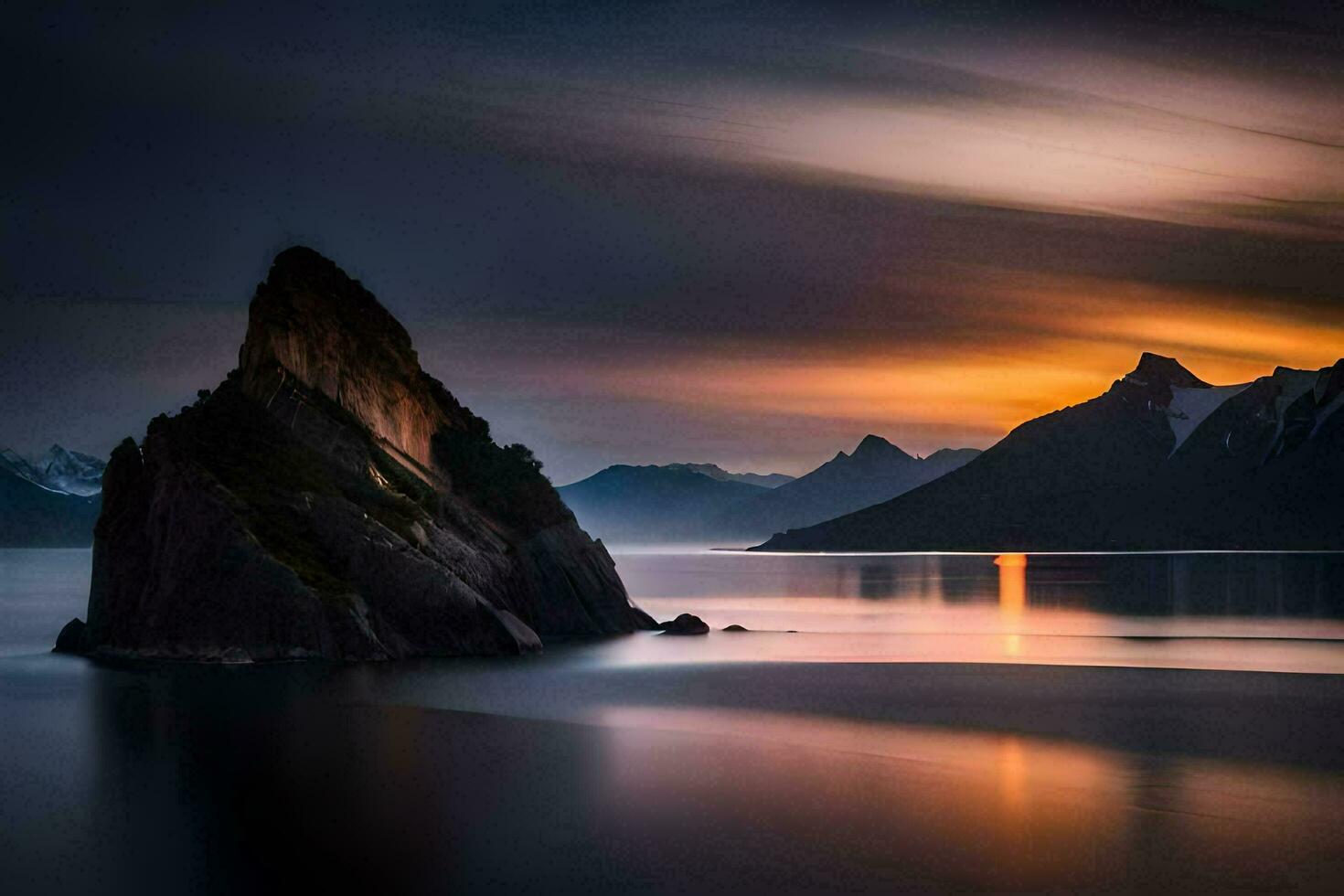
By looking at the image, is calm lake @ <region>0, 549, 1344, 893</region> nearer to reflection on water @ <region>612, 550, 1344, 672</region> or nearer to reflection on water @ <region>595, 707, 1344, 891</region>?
reflection on water @ <region>595, 707, 1344, 891</region>

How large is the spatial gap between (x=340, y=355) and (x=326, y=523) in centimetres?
1605

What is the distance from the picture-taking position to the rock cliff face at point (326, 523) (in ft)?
184

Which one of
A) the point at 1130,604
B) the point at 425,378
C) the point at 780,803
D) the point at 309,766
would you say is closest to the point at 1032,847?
the point at 780,803

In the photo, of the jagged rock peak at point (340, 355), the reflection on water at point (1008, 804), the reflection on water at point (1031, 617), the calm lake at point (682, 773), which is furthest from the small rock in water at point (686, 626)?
the reflection on water at point (1008, 804)

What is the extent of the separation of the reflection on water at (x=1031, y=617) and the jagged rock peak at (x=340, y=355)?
60.1 feet

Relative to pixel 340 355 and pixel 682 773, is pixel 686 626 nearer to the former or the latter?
pixel 340 355

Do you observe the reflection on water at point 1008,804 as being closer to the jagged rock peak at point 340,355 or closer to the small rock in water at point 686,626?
the jagged rock peak at point 340,355

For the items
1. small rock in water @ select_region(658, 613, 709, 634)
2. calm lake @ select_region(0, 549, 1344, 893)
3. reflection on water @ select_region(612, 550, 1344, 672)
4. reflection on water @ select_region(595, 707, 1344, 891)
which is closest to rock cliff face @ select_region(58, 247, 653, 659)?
small rock in water @ select_region(658, 613, 709, 634)

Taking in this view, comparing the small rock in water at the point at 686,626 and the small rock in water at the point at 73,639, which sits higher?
the small rock in water at the point at 686,626

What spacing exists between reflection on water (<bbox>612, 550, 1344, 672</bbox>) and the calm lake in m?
1.23

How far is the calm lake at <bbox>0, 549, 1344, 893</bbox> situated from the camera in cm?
2411

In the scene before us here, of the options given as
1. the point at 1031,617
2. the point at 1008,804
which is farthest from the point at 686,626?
the point at 1008,804

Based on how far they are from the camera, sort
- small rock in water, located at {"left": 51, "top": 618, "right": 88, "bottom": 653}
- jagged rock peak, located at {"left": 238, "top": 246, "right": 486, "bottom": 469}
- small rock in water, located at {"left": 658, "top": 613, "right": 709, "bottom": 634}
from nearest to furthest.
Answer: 1. small rock in water, located at {"left": 51, "top": 618, "right": 88, "bottom": 653}
2. jagged rock peak, located at {"left": 238, "top": 246, "right": 486, "bottom": 469}
3. small rock in water, located at {"left": 658, "top": 613, "right": 709, "bottom": 634}

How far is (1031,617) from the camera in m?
95.8
